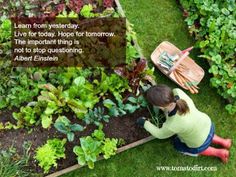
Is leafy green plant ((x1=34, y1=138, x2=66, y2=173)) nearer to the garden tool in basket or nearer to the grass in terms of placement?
the grass

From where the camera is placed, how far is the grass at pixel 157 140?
5070 millimetres

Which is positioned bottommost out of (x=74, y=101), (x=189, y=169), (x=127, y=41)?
(x=189, y=169)

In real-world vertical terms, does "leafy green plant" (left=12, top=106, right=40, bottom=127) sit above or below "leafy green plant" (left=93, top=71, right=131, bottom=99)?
below

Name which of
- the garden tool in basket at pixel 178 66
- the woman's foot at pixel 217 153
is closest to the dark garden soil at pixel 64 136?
the garden tool in basket at pixel 178 66

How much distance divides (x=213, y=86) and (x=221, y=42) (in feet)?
1.52

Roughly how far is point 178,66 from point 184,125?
96cm

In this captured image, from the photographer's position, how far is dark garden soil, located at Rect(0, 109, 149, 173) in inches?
195

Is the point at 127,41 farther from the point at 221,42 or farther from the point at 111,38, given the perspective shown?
the point at 221,42

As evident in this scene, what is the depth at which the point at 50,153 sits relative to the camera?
15.6ft

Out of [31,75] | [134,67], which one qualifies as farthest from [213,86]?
[31,75]

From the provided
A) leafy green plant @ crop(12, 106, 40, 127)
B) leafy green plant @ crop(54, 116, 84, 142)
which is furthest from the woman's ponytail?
leafy green plant @ crop(12, 106, 40, 127)

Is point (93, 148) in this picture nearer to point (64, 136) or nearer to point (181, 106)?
point (64, 136)

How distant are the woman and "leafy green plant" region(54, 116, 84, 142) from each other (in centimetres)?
62

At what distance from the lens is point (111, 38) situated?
507cm
